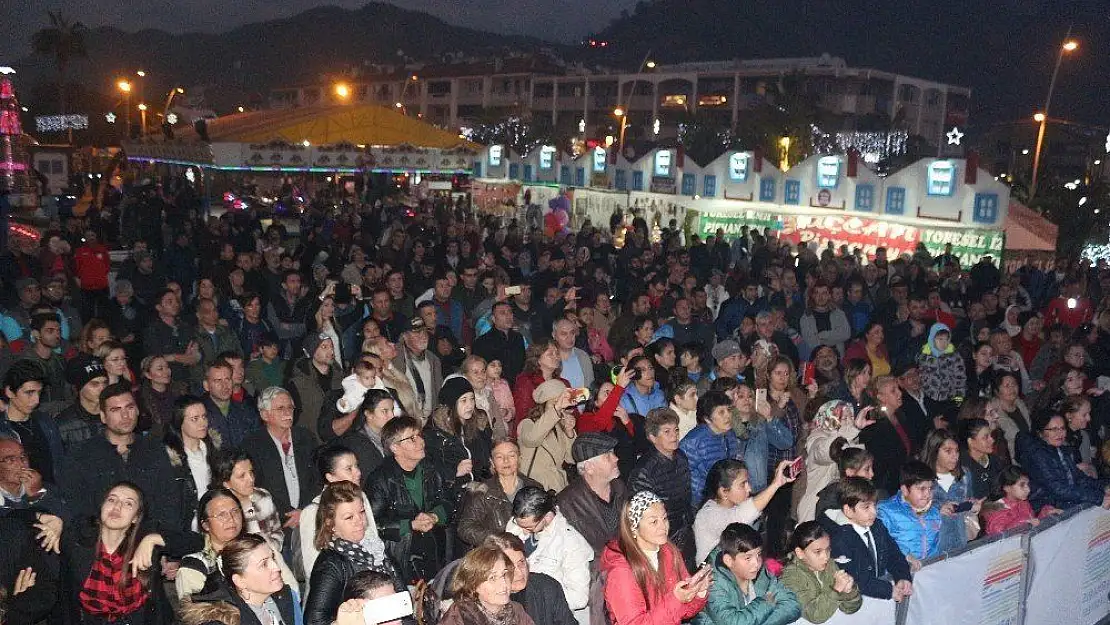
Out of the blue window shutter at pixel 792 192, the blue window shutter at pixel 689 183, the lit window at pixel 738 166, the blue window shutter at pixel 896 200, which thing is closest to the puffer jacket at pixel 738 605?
the blue window shutter at pixel 896 200

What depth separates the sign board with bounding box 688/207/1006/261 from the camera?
16.0 metres

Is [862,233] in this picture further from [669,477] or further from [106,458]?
[106,458]

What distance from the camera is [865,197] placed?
59.3ft

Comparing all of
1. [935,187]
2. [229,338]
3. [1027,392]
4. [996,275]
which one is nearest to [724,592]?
[229,338]

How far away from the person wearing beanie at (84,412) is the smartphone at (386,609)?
3167 mm

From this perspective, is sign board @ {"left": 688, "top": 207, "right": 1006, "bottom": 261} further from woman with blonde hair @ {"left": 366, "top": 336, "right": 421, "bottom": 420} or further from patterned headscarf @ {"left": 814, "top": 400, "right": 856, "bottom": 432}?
woman with blonde hair @ {"left": 366, "top": 336, "right": 421, "bottom": 420}

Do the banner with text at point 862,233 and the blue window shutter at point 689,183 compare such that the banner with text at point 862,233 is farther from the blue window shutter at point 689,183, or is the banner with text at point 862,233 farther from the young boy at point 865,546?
the young boy at point 865,546

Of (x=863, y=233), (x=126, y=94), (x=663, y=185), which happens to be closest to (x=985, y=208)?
(x=863, y=233)

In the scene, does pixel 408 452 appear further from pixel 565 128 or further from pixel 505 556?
pixel 565 128

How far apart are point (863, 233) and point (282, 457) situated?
15113 mm

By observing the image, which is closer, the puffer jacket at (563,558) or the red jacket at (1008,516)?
the puffer jacket at (563,558)

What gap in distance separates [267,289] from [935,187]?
1268 cm

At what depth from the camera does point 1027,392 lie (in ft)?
29.3

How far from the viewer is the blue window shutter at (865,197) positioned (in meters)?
18.0
